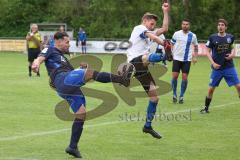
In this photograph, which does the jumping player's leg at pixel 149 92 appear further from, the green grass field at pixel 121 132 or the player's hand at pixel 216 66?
the player's hand at pixel 216 66

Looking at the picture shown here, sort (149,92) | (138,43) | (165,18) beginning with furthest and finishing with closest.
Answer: (149,92), (138,43), (165,18)

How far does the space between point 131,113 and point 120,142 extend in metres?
3.64

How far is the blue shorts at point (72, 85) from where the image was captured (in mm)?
8641

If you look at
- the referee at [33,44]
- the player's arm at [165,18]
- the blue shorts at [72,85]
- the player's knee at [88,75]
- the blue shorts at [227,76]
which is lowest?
the referee at [33,44]

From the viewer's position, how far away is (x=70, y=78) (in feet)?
28.4

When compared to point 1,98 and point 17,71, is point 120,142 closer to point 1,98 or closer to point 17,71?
point 1,98

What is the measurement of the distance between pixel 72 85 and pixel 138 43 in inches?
93.3

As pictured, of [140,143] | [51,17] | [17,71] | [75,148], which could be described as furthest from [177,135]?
[51,17]

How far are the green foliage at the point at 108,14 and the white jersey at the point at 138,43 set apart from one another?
39.7 meters

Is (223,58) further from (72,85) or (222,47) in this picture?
(72,85)

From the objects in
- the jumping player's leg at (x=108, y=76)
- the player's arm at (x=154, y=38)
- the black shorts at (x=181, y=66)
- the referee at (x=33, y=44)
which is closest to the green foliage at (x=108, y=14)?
the referee at (x=33, y=44)

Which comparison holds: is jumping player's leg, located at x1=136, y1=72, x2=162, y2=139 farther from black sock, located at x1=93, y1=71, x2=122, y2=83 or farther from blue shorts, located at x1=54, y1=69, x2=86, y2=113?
blue shorts, located at x1=54, y1=69, x2=86, y2=113

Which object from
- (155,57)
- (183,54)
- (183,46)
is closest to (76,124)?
(155,57)

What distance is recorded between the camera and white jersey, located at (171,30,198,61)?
52.7ft
